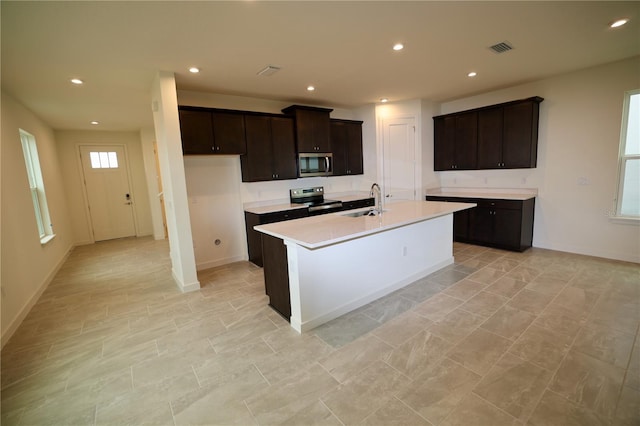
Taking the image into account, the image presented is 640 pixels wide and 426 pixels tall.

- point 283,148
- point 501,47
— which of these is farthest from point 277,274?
point 501,47

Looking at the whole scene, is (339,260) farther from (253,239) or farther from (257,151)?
(257,151)

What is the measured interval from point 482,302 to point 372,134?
4.01m

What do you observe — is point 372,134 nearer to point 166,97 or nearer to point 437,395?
point 166,97

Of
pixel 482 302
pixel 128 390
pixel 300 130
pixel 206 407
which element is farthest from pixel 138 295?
pixel 482 302

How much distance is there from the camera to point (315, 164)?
17.6ft

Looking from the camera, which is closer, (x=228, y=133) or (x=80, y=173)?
(x=228, y=133)

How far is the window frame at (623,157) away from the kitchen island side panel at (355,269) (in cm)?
253

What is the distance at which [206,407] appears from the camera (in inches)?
72.4

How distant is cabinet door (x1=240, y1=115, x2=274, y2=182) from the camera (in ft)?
14.9

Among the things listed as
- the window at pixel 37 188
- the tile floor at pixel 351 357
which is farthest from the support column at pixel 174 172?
the window at pixel 37 188

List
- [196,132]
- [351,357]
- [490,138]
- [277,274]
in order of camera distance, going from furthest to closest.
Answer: [490,138], [196,132], [277,274], [351,357]

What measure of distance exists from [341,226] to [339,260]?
0.34m

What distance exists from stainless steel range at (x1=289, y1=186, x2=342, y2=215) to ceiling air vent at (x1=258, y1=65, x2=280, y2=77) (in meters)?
2.17

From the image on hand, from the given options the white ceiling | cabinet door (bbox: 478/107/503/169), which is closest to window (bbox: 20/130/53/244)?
the white ceiling
